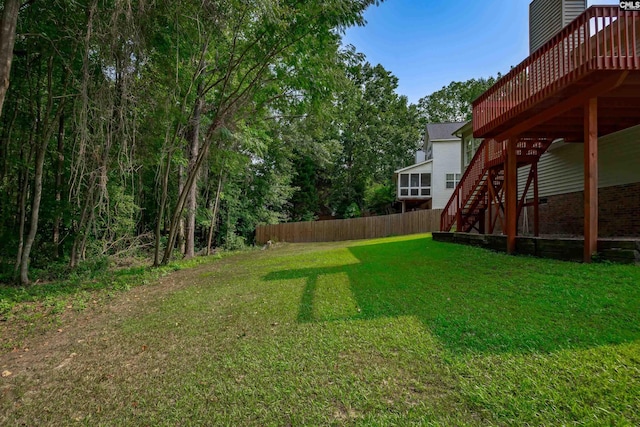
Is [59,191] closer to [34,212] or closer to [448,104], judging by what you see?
[34,212]

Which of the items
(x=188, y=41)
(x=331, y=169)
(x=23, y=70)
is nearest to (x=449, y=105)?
(x=331, y=169)

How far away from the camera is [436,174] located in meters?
20.6

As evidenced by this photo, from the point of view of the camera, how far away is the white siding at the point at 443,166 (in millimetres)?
20325

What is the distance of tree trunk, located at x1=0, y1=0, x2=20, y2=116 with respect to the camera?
3447 millimetres

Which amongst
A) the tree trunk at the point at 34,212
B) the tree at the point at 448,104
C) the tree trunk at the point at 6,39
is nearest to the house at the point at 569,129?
the tree trunk at the point at 6,39

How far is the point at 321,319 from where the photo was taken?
3.29 m

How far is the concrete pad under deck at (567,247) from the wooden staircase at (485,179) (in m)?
1.76

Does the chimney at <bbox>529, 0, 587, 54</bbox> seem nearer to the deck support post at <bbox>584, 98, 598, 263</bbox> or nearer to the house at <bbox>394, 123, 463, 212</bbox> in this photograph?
the deck support post at <bbox>584, 98, 598, 263</bbox>

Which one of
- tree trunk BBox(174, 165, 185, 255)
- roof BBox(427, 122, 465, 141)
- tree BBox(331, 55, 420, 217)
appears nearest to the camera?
tree trunk BBox(174, 165, 185, 255)

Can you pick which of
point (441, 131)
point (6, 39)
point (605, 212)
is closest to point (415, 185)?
point (441, 131)

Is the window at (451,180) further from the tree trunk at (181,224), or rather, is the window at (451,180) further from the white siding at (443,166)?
the tree trunk at (181,224)

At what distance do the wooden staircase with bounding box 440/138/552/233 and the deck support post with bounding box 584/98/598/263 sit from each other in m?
2.47

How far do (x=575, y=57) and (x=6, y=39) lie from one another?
7.55m

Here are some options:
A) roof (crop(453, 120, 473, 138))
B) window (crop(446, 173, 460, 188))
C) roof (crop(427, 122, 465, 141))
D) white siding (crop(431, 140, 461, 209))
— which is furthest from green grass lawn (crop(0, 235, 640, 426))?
roof (crop(427, 122, 465, 141))
